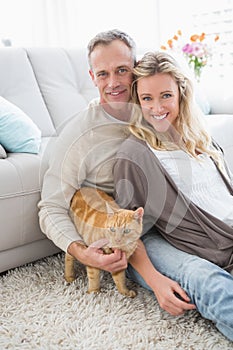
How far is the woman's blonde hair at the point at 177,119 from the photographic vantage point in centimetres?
140

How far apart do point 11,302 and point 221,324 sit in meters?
0.63

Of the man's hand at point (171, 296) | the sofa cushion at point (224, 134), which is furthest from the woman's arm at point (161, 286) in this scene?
the sofa cushion at point (224, 134)

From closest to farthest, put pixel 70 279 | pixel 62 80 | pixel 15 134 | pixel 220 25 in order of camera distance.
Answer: pixel 70 279 → pixel 15 134 → pixel 62 80 → pixel 220 25

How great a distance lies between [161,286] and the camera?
1.28 meters

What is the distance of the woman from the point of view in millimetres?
1349

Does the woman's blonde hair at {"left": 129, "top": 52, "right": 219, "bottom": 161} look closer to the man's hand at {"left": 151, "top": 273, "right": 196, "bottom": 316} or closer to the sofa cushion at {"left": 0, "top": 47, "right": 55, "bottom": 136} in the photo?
the man's hand at {"left": 151, "top": 273, "right": 196, "bottom": 316}

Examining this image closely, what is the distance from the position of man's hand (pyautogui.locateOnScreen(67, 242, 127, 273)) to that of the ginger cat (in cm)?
2

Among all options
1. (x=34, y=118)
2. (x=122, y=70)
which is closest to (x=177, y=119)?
(x=122, y=70)

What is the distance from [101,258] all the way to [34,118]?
900 millimetres

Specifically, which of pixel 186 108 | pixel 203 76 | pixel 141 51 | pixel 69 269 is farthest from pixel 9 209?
pixel 203 76

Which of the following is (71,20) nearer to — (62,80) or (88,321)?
(62,80)

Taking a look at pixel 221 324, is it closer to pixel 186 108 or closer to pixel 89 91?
pixel 186 108

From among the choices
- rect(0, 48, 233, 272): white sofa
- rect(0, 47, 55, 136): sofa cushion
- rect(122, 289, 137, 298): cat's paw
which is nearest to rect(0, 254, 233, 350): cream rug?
rect(122, 289, 137, 298): cat's paw

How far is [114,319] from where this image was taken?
131cm
